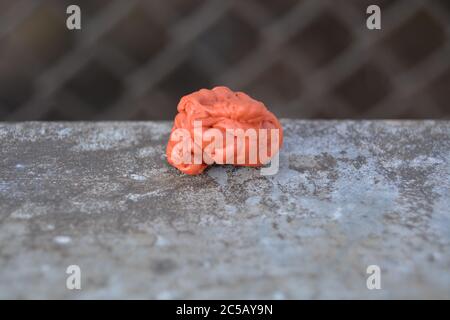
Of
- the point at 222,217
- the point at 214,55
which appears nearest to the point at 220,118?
the point at 222,217

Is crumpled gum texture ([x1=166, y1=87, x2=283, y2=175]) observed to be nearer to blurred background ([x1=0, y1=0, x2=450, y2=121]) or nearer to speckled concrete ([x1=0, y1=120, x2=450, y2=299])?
speckled concrete ([x1=0, y1=120, x2=450, y2=299])

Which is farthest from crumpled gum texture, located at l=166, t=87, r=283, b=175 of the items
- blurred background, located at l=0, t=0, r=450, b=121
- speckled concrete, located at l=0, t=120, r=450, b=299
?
blurred background, located at l=0, t=0, r=450, b=121

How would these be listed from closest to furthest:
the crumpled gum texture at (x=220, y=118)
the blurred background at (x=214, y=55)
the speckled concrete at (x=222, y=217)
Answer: the speckled concrete at (x=222, y=217)
the crumpled gum texture at (x=220, y=118)
the blurred background at (x=214, y=55)

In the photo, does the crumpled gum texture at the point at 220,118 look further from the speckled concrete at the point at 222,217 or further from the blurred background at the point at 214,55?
the blurred background at the point at 214,55

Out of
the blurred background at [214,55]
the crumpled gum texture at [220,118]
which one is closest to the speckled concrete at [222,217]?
the crumpled gum texture at [220,118]

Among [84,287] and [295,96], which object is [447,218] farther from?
[295,96]

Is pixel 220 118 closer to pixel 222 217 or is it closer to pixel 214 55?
pixel 222 217
